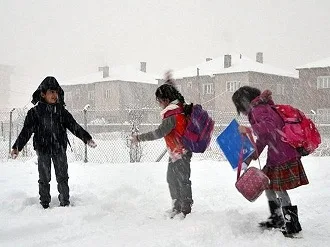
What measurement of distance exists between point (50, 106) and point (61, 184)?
3.22 ft

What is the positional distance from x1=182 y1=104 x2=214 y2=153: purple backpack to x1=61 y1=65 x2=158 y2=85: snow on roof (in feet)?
156

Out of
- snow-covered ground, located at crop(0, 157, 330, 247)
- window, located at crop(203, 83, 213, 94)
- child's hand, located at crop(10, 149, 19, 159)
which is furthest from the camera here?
window, located at crop(203, 83, 213, 94)

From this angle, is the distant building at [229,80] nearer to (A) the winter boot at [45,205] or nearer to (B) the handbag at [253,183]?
(A) the winter boot at [45,205]

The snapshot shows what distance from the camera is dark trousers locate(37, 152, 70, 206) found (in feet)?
16.7

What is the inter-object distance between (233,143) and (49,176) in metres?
2.31

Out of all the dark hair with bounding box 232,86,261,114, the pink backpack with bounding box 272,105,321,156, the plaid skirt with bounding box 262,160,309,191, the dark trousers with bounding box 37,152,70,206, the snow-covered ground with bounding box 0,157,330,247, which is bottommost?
the snow-covered ground with bounding box 0,157,330,247

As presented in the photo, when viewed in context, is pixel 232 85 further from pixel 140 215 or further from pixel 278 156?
pixel 278 156

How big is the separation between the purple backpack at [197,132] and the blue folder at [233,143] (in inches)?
7.7

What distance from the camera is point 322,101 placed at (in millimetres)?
40812

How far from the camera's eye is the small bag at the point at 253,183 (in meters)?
4.03

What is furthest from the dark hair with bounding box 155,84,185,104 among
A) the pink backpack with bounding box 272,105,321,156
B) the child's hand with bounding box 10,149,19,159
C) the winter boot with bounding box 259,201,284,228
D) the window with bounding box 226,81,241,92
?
the window with bounding box 226,81,241,92

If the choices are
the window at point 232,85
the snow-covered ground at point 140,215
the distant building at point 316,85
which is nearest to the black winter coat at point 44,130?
the snow-covered ground at point 140,215

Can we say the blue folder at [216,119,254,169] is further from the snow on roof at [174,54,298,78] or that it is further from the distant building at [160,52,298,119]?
the snow on roof at [174,54,298,78]

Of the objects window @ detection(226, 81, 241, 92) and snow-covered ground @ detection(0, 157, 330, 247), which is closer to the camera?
snow-covered ground @ detection(0, 157, 330, 247)
